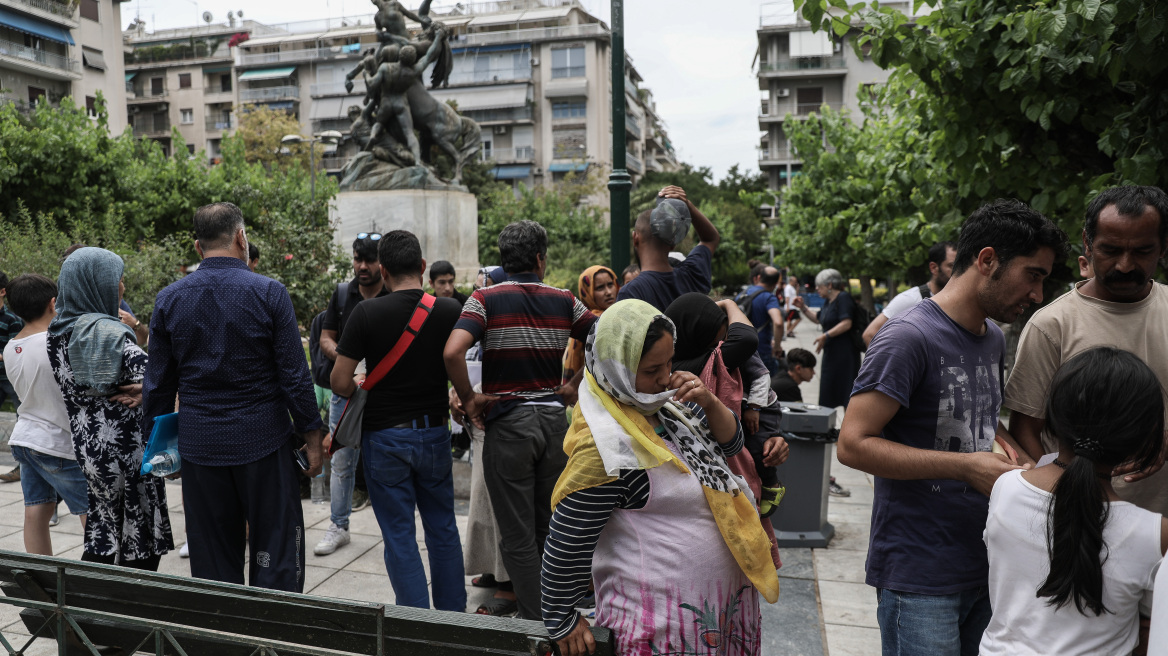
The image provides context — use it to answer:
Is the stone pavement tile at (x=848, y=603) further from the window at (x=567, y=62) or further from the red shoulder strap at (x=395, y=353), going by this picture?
the window at (x=567, y=62)

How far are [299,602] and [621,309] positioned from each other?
47.2 inches

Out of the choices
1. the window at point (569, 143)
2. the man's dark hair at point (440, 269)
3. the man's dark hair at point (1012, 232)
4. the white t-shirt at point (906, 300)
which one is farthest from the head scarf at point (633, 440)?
the window at point (569, 143)

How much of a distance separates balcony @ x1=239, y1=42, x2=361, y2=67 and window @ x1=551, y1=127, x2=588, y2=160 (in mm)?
16626

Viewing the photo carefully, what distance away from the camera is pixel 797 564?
526cm

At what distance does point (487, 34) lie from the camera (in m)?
59.9

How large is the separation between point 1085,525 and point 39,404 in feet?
15.3

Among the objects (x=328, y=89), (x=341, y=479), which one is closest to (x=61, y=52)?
(x=328, y=89)

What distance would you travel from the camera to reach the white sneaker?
534 cm

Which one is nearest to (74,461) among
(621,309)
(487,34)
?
(621,309)

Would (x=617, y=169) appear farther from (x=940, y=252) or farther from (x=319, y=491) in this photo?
(x=319, y=491)

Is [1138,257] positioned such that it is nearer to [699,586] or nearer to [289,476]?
[699,586]

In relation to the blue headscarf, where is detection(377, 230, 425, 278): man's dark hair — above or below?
above

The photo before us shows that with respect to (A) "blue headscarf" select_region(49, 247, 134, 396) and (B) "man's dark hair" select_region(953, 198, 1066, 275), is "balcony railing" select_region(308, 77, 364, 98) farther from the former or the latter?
(B) "man's dark hair" select_region(953, 198, 1066, 275)

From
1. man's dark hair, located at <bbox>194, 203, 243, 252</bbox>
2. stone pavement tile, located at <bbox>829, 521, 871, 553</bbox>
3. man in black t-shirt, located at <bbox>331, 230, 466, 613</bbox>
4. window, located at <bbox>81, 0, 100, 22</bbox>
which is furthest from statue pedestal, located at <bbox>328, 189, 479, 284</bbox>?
window, located at <bbox>81, 0, 100, 22</bbox>
